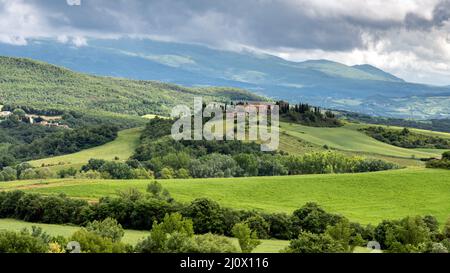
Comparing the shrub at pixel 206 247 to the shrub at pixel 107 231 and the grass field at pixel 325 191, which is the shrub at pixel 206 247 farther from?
the grass field at pixel 325 191

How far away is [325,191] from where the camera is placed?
120 metres

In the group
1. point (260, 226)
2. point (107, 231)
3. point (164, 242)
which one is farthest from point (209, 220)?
point (164, 242)

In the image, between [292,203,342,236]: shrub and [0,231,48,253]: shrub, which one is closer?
[0,231,48,253]: shrub

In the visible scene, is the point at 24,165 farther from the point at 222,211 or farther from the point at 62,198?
the point at 222,211

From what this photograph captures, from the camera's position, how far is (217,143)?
655 ft

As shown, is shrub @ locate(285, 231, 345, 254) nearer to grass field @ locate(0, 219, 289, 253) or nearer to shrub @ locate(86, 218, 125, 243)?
grass field @ locate(0, 219, 289, 253)

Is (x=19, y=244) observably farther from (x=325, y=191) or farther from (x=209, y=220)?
(x=325, y=191)

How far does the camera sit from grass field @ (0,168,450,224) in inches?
4144

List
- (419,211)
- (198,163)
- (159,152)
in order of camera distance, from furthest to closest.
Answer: (159,152), (198,163), (419,211)

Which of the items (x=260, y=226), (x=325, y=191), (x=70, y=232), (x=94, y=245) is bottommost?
(x=325, y=191)

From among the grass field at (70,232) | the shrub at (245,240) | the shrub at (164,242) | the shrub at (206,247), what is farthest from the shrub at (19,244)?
the grass field at (70,232)

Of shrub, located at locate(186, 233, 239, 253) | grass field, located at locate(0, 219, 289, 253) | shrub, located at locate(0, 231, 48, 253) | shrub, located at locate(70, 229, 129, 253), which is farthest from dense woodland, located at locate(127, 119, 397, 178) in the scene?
shrub, located at locate(0, 231, 48, 253)
